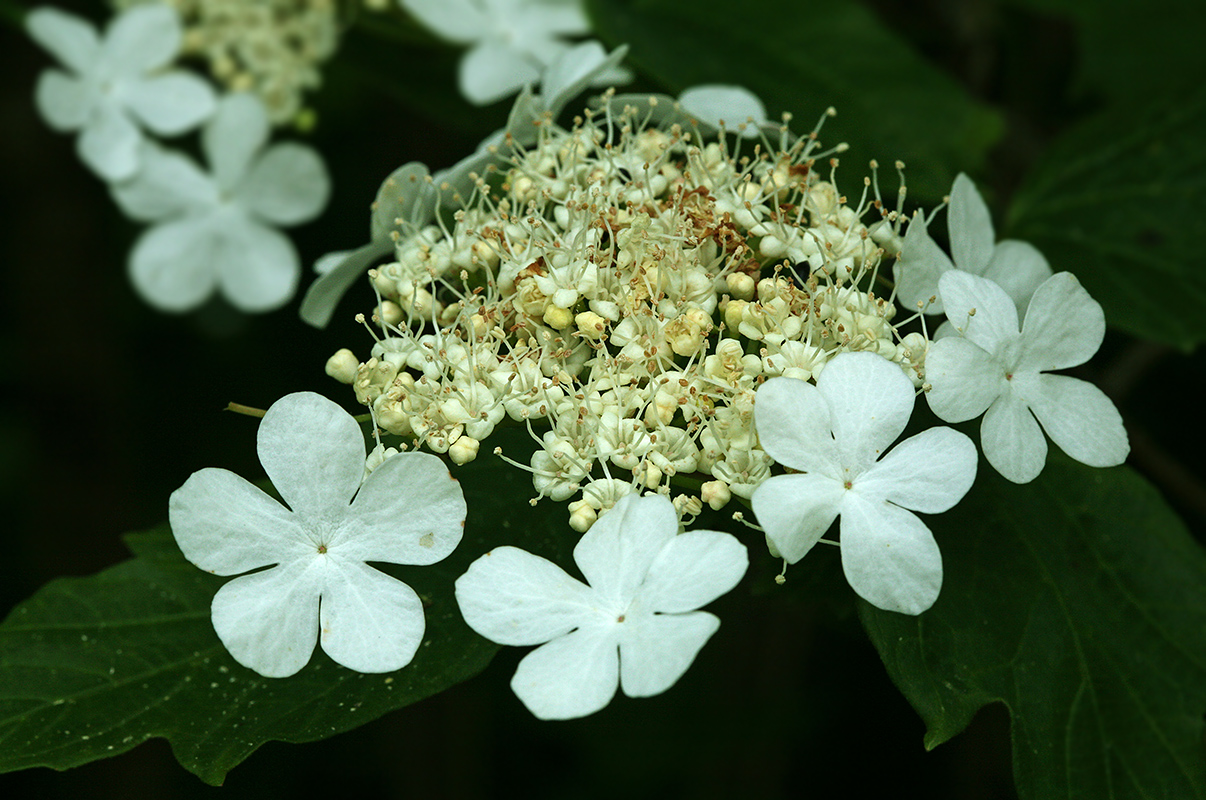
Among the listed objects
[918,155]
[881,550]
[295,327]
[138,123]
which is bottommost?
[295,327]

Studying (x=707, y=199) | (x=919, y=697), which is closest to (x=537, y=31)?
(x=707, y=199)

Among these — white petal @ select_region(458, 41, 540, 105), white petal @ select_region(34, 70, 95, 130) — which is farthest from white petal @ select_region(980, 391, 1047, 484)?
white petal @ select_region(34, 70, 95, 130)

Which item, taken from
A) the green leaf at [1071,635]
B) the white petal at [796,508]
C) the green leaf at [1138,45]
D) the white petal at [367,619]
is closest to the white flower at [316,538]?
the white petal at [367,619]

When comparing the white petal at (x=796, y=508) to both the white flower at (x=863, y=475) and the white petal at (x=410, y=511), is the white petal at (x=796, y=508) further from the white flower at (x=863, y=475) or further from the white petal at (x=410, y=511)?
the white petal at (x=410, y=511)

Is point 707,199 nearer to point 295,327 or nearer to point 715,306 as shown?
point 715,306

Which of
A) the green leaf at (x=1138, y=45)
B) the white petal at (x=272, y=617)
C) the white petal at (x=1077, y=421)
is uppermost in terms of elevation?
the green leaf at (x=1138, y=45)

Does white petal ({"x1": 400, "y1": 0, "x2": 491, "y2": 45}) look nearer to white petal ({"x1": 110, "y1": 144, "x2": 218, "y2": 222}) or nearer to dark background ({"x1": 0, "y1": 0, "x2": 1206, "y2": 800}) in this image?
dark background ({"x1": 0, "y1": 0, "x2": 1206, "y2": 800})
